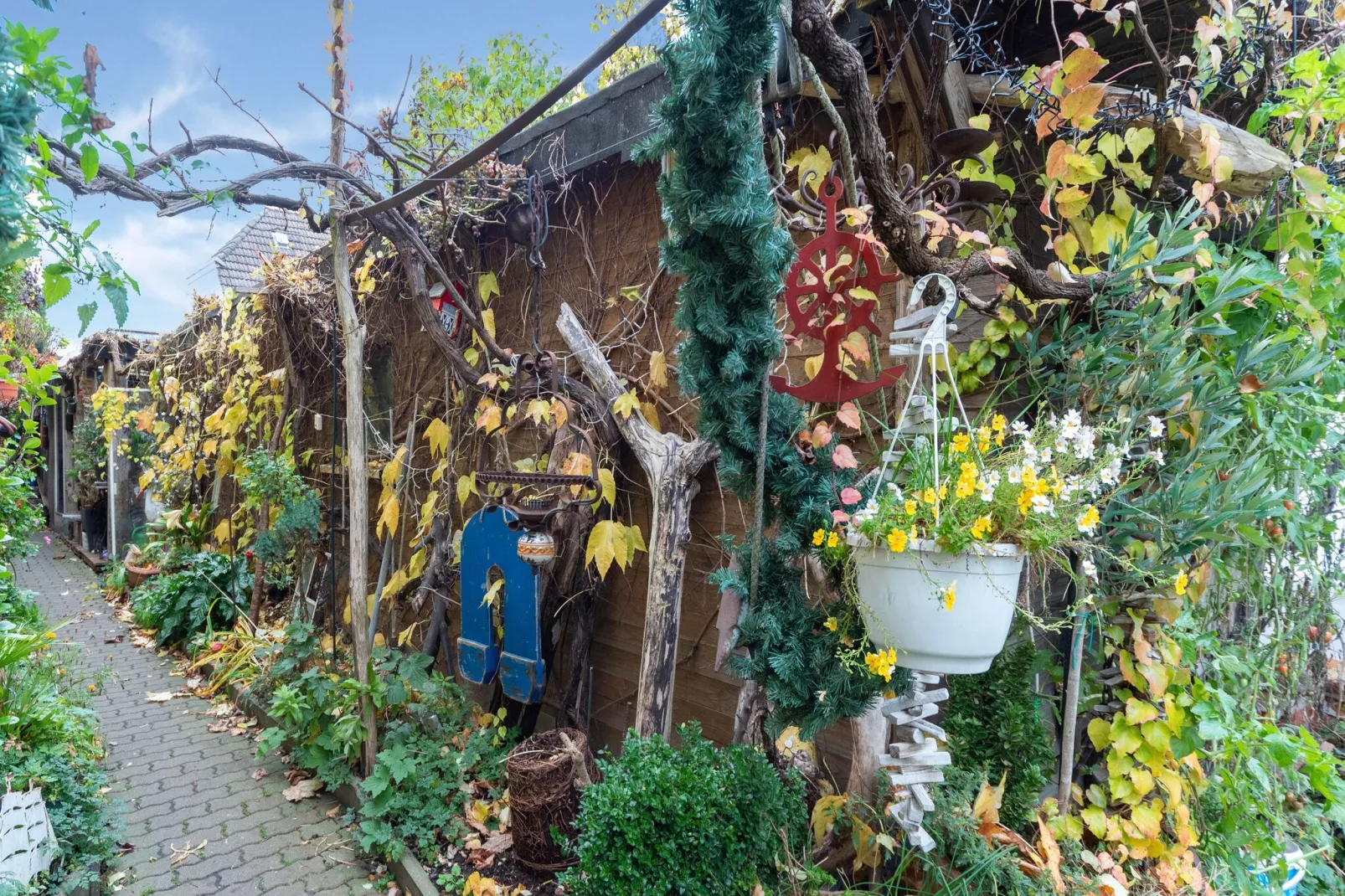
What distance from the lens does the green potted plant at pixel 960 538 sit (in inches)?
65.6

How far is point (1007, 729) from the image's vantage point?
230 centimetres

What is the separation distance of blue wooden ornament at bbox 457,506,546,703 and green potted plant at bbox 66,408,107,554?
881 cm

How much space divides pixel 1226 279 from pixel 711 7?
68.9 inches

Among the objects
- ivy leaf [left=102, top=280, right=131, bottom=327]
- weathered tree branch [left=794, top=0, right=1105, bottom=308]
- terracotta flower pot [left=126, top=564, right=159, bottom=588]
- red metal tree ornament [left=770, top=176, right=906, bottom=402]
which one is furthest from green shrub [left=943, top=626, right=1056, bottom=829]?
terracotta flower pot [left=126, top=564, right=159, bottom=588]

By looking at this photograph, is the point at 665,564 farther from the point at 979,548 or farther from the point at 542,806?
the point at 979,548

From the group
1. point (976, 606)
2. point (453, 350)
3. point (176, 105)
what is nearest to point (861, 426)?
point (976, 606)

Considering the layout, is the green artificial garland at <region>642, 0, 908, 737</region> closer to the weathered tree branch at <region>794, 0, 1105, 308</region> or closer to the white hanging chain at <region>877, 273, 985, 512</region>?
the weathered tree branch at <region>794, 0, 1105, 308</region>

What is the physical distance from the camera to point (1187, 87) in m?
2.38

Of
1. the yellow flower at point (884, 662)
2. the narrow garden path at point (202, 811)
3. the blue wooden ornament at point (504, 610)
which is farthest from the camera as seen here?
the blue wooden ornament at point (504, 610)

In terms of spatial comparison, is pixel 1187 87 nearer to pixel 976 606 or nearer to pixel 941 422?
pixel 941 422

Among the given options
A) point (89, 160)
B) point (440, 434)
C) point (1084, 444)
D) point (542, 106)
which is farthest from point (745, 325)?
point (440, 434)


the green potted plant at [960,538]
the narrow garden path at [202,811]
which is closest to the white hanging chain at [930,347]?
the green potted plant at [960,538]

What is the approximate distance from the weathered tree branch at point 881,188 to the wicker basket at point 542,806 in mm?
2273

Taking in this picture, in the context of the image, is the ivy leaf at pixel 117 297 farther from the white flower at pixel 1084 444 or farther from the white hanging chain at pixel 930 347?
the white flower at pixel 1084 444
